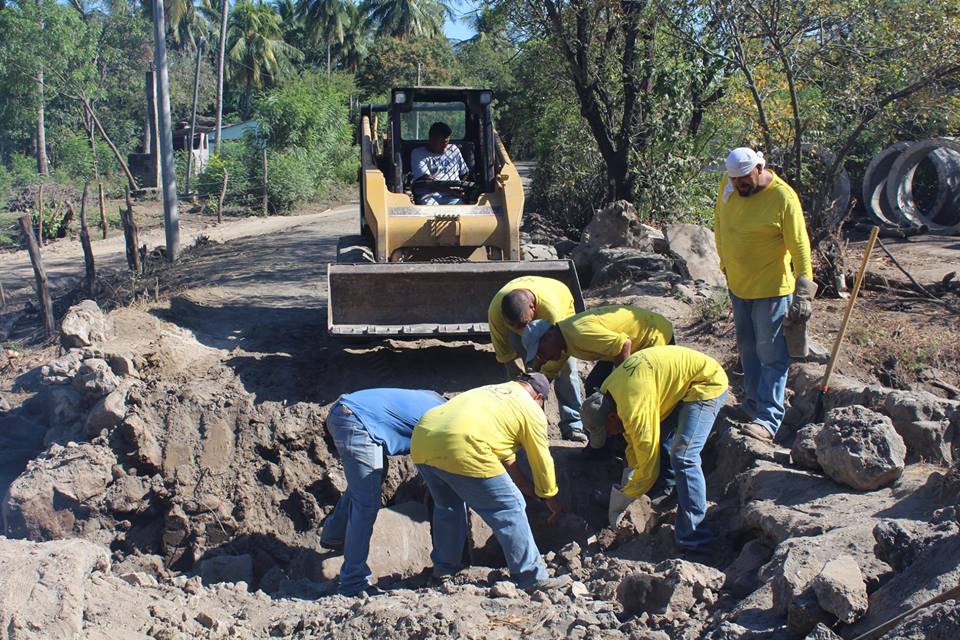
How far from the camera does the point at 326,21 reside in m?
45.1

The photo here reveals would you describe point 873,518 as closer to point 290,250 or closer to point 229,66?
point 290,250

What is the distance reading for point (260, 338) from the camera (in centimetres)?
903

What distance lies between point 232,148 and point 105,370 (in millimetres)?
19687

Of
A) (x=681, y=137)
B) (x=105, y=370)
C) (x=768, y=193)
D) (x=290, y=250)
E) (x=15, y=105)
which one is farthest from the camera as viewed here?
(x=15, y=105)

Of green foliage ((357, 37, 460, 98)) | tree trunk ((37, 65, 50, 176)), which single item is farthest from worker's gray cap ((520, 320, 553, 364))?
green foliage ((357, 37, 460, 98))

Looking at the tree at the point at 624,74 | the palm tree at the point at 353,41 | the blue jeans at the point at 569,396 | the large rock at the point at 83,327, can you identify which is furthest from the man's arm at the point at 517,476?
the palm tree at the point at 353,41

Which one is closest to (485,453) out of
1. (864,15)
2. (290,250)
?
(864,15)

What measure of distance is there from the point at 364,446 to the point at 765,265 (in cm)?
273

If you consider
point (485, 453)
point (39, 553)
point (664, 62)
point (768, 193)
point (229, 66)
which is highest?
point (229, 66)

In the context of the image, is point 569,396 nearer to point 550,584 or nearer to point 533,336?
point 533,336

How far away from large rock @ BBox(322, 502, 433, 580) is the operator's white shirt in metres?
3.91

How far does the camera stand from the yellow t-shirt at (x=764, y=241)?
5.81 m

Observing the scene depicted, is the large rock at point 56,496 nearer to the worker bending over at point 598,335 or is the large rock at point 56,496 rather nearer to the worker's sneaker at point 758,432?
the worker bending over at point 598,335

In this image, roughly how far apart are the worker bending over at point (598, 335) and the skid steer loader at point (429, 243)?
1.81m
